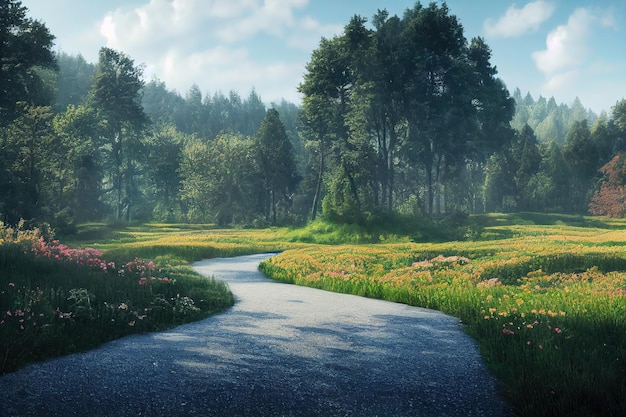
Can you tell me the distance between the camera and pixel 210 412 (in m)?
4.92

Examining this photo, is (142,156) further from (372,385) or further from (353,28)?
(372,385)

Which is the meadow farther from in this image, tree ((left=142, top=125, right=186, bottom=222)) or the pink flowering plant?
tree ((left=142, top=125, right=186, bottom=222))

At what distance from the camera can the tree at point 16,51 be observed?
31.8 metres

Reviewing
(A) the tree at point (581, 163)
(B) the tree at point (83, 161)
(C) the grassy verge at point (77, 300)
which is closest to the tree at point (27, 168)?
(C) the grassy verge at point (77, 300)

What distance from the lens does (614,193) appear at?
58.7 m

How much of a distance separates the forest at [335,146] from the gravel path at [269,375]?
25671 millimetres

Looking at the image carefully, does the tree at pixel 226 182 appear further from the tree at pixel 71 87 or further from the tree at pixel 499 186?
the tree at pixel 499 186

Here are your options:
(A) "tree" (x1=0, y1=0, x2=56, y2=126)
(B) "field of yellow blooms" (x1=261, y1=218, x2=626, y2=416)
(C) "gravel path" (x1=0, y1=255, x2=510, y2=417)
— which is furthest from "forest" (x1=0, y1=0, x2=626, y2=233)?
(C) "gravel path" (x1=0, y1=255, x2=510, y2=417)

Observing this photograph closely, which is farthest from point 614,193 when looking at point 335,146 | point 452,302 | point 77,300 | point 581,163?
point 77,300

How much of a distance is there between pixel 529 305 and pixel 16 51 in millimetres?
36106

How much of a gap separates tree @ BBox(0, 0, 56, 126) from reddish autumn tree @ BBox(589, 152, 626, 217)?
61.6 metres

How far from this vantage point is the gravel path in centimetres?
507

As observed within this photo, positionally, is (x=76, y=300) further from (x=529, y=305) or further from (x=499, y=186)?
(x=499, y=186)

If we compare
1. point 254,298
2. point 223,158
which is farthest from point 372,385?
point 223,158
